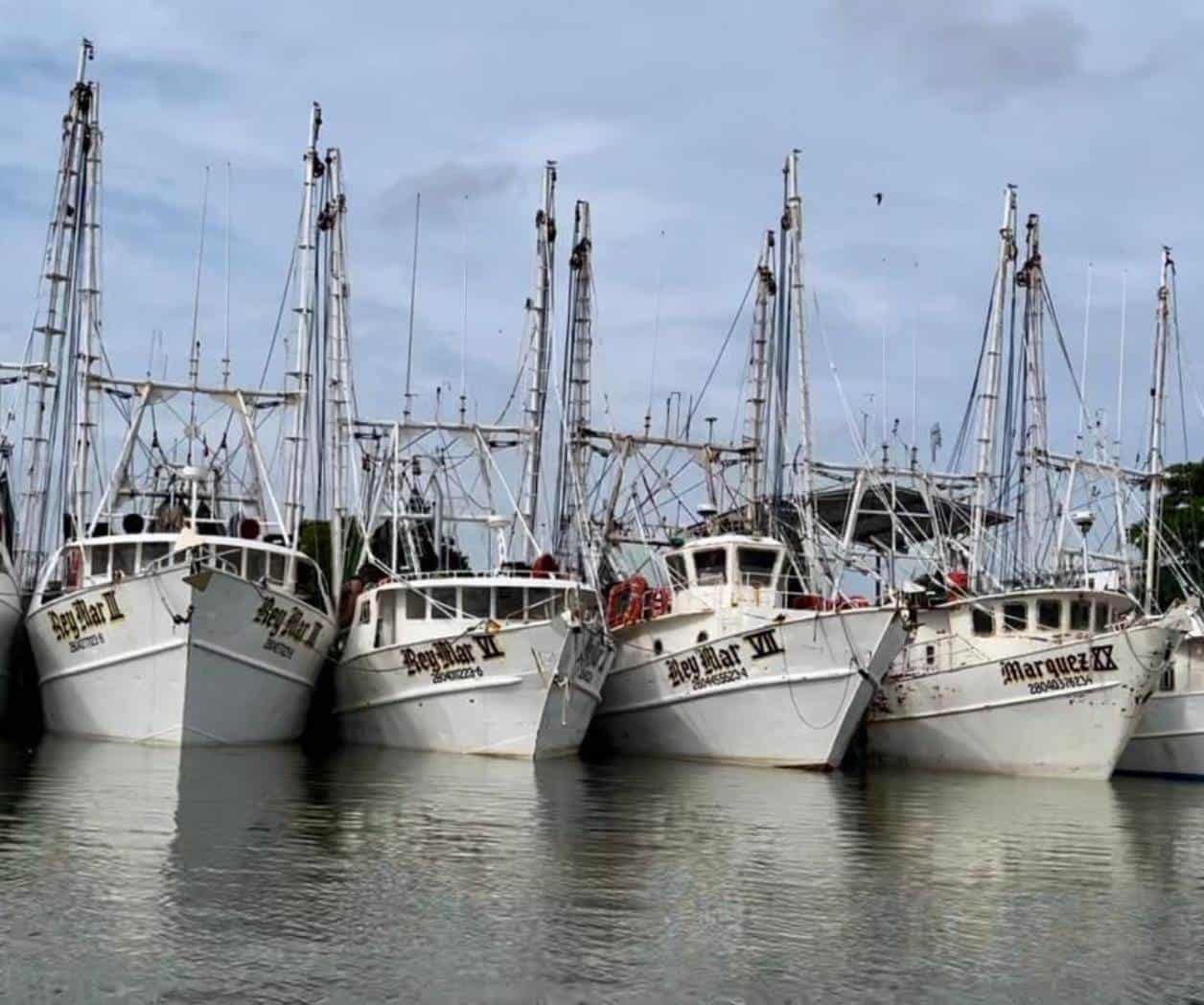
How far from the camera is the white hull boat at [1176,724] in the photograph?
44562mm

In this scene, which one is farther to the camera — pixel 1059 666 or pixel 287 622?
pixel 1059 666

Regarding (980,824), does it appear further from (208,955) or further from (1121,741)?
(208,955)

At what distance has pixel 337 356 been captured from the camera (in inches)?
1828

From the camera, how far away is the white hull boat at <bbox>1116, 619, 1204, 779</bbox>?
4456 centimetres

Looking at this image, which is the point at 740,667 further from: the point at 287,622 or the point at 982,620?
the point at 287,622

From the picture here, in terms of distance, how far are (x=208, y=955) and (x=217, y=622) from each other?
21.2 m

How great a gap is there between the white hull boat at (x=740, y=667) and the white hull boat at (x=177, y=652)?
8.31 metres

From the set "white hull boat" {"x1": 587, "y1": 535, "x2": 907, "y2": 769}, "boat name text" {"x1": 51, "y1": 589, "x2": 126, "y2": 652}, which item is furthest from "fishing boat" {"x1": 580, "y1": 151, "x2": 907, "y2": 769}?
"boat name text" {"x1": 51, "y1": 589, "x2": 126, "y2": 652}

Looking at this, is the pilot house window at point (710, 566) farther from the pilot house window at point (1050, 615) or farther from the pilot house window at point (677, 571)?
the pilot house window at point (1050, 615)

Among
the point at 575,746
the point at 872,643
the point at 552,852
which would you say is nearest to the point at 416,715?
the point at 575,746

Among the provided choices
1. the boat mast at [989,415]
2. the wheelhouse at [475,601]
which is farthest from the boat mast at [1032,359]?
the wheelhouse at [475,601]

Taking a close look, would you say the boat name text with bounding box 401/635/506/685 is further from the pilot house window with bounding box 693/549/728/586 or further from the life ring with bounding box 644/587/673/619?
the pilot house window with bounding box 693/549/728/586

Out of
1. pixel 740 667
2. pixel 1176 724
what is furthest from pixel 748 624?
pixel 1176 724

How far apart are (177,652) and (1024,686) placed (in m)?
18.9
